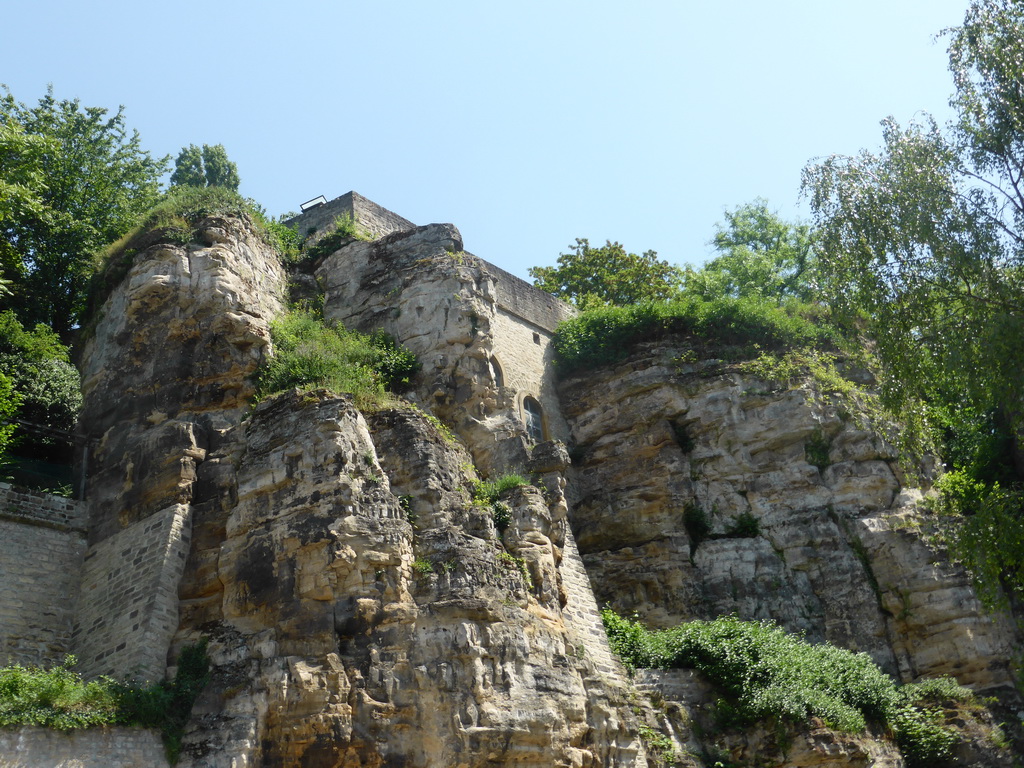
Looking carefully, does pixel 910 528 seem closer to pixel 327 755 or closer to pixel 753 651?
pixel 753 651

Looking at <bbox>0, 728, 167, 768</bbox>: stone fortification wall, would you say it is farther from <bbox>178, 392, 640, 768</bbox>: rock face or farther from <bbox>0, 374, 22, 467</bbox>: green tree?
<bbox>0, 374, 22, 467</bbox>: green tree

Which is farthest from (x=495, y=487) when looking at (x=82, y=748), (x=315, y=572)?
(x=82, y=748)

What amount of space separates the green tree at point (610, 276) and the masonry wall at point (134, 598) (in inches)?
579

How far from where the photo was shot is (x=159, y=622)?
1363cm

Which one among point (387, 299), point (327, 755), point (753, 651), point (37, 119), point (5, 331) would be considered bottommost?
point (327, 755)

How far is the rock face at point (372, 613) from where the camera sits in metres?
12.5

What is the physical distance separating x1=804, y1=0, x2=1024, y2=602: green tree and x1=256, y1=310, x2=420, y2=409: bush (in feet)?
21.8

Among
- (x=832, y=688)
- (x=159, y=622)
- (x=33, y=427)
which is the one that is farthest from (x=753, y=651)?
(x=33, y=427)

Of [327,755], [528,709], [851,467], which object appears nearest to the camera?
[327,755]

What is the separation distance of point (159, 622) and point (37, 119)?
12.1m

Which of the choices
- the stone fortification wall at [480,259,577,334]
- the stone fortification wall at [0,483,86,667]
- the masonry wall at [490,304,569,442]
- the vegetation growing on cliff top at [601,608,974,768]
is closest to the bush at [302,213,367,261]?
the stone fortification wall at [480,259,577,334]

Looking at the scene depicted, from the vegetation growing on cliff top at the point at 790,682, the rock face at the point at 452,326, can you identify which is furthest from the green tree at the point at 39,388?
the vegetation growing on cliff top at the point at 790,682

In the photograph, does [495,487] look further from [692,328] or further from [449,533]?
[692,328]

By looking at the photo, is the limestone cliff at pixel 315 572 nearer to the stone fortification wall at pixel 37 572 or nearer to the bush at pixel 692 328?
the stone fortification wall at pixel 37 572
